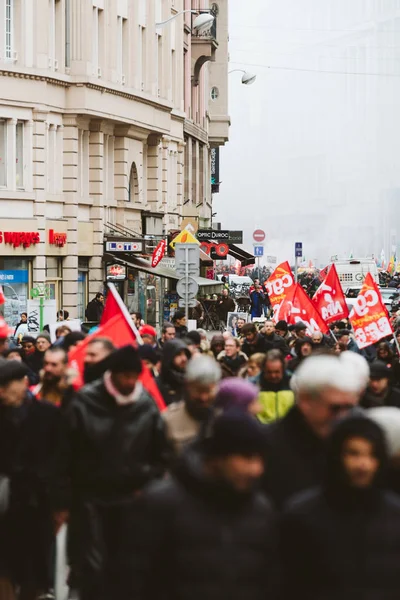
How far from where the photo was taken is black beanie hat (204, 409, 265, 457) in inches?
218

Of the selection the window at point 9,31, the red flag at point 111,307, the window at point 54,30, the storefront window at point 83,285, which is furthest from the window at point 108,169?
the red flag at point 111,307

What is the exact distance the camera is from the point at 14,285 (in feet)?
127

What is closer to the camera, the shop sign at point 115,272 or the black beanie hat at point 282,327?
the black beanie hat at point 282,327

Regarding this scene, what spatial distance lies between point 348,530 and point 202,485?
Result: 1.64ft

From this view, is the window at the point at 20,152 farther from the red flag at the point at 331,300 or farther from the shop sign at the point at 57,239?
the red flag at the point at 331,300

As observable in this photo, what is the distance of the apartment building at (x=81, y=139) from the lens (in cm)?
3909

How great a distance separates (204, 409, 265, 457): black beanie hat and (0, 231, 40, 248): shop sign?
108 ft

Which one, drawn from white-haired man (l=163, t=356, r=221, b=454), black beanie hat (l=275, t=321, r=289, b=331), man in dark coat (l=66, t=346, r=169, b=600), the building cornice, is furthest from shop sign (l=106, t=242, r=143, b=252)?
man in dark coat (l=66, t=346, r=169, b=600)

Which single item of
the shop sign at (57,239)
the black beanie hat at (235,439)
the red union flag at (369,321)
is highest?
the shop sign at (57,239)

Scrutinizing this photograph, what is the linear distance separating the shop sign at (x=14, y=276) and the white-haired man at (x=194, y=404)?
2980cm

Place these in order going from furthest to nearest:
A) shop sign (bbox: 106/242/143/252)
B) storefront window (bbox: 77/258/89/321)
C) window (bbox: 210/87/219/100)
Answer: window (bbox: 210/87/219/100), shop sign (bbox: 106/242/143/252), storefront window (bbox: 77/258/89/321)

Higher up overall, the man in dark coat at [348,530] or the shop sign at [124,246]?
the shop sign at [124,246]

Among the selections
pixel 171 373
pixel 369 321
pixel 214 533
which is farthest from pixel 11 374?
pixel 369 321

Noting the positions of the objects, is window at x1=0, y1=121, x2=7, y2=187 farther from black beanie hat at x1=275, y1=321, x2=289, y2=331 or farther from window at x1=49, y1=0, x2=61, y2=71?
black beanie hat at x1=275, y1=321, x2=289, y2=331
